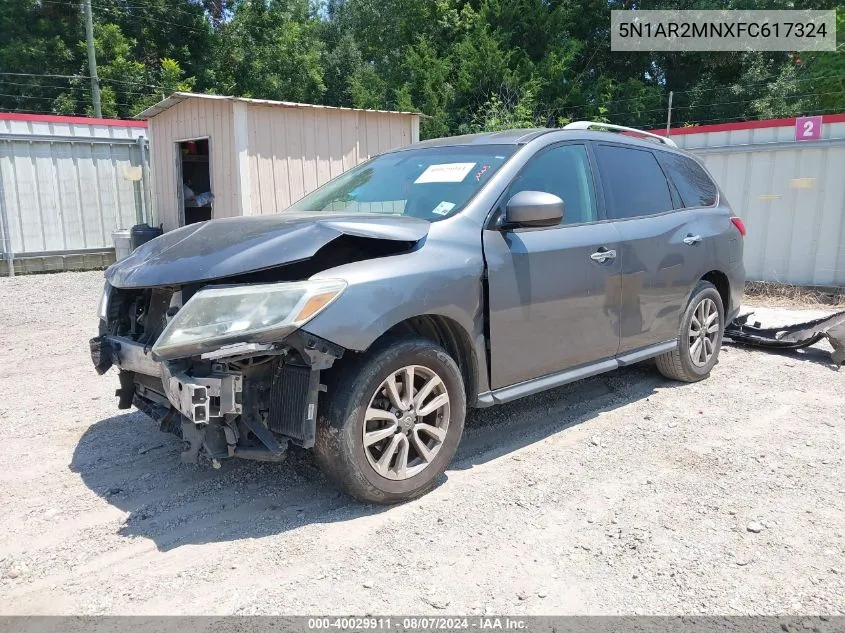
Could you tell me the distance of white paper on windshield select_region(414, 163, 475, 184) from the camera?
4113 mm

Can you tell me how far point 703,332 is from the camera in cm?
563

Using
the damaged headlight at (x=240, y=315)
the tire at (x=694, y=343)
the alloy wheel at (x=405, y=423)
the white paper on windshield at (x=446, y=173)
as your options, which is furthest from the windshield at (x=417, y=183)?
the tire at (x=694, y=343)

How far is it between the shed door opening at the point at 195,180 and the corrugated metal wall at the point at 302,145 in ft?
4.45

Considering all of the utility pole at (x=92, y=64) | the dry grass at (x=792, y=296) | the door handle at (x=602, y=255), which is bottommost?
the dry grass at (x=792, y=296)

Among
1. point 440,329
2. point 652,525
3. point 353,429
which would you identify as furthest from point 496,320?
point 652,525

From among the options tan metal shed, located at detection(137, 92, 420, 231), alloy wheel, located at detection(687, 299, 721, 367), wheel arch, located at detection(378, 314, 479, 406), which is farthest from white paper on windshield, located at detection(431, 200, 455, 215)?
tan metal shed, located at detection(137, 92, 420, 231)

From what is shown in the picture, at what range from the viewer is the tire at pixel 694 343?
5.39 meters

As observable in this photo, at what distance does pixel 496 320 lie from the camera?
3795 mm

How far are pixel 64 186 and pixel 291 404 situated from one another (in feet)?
37.5

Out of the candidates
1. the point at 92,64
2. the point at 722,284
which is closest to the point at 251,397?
the point at 722,284

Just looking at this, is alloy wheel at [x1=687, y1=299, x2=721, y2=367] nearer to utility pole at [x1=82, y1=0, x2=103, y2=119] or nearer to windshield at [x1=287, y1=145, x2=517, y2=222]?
windshield at [x1=287, y1=145, x2=517, y2=222]

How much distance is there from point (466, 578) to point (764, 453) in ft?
7.60

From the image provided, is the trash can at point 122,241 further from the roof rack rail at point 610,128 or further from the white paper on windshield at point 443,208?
the white paper on windshield at point 443,208

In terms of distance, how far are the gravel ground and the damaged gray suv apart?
39 centimetres
